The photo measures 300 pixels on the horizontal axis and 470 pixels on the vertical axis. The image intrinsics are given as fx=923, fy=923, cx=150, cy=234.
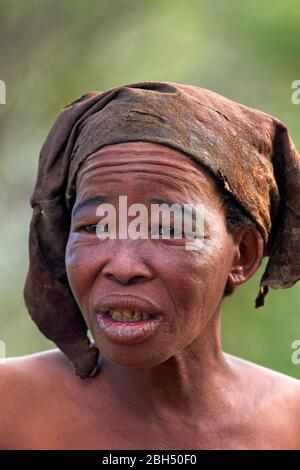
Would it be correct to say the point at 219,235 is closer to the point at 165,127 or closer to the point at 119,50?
the point at 165,127

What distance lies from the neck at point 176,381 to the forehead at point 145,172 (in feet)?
1.59

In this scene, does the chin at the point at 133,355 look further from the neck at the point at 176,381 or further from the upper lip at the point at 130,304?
the neck at the point at 176,381

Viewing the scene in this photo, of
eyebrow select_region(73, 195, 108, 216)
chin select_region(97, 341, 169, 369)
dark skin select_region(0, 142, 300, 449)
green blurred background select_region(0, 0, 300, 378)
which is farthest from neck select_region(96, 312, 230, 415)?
green blurred background select_region(0, 0, 300, 378)

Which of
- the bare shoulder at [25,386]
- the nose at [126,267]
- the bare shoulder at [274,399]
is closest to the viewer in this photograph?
the nose at [126,267]

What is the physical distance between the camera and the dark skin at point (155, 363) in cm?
249

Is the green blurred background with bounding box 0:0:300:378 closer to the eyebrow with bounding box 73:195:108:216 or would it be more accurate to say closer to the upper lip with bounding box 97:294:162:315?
the eyebrow with bounding box 73:195:108:216

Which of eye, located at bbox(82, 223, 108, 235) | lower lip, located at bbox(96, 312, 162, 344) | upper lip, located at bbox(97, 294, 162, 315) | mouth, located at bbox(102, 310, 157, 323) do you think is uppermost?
eye, located at bbox(82, 223, 108, 235)

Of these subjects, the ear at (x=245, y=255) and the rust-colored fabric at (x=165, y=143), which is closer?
the rust-colored fabric at (x=165, y=143)

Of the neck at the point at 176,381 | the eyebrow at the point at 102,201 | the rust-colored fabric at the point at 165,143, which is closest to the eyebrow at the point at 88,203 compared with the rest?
the eyebrow at the point at 102,201

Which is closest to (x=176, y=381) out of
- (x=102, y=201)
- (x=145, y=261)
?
(x=145, y=261)

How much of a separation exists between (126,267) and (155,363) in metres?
0.29

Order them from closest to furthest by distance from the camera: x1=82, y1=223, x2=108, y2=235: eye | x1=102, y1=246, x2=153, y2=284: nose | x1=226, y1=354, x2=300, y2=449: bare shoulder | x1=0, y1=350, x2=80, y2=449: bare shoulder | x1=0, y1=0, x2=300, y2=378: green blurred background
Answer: x1=102, y1=246, x2=153, y2=284: nose
x1=82, y1=223, x2=108, y2=235: eye
x1=0, y1=350, x2=80, y2=449: bare shoulder
x1=226, y1=354, x2=300, y2=449: bare shoulder
x1=0, y1=0, x2=300, y2=378: green blurred background

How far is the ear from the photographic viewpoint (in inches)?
110

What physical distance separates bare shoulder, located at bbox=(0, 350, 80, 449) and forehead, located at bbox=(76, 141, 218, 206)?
1.93 ft
